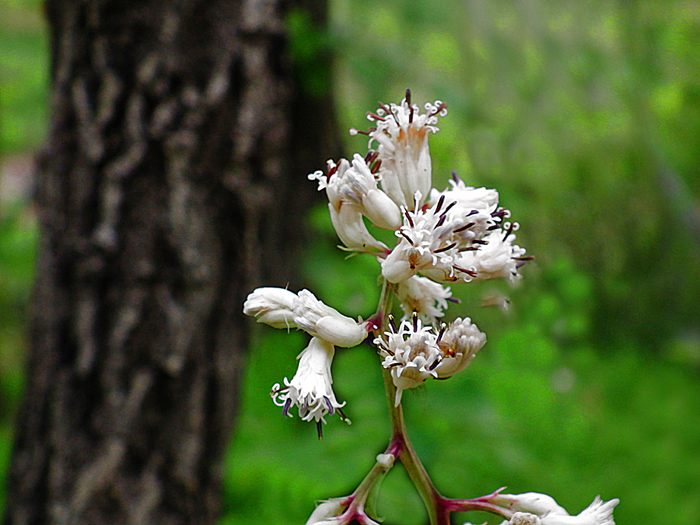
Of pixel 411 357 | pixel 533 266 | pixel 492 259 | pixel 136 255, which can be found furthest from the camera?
pixel 533 266

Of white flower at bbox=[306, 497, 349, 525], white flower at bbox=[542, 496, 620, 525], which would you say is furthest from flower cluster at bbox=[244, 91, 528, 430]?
white flower at bbox=[542, 496, 620, 525]

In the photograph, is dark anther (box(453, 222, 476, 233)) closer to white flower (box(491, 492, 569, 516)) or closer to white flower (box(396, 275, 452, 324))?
white flower (box(396, 275, 452, 324))

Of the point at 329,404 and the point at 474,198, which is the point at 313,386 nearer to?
the point at 329,404

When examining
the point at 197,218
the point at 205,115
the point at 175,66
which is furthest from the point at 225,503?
the point at 175,66

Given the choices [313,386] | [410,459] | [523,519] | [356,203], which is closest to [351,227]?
[356,203]

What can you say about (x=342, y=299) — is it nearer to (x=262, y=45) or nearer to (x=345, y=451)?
(x=345, y=451)

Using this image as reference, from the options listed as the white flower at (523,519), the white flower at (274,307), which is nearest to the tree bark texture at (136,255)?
the white flower at (274,307)
